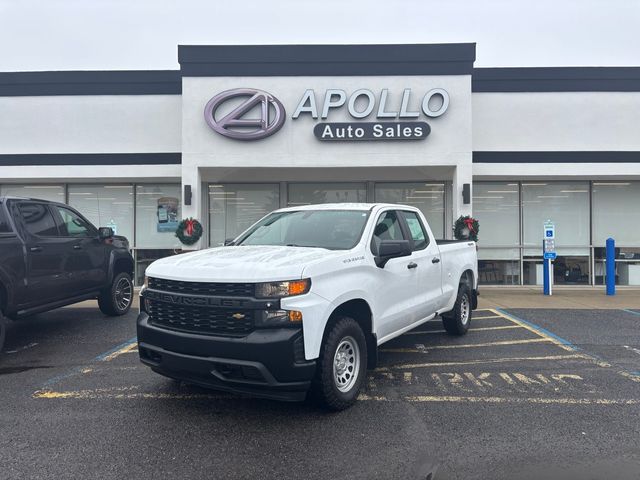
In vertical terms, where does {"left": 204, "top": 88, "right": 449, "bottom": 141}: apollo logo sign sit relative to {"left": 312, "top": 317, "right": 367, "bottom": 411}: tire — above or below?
above

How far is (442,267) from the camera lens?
5922mm

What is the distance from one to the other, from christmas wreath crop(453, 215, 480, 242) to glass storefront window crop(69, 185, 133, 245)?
9.75 metres

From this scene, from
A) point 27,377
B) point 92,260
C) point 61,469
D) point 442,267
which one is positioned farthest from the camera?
point 92,260

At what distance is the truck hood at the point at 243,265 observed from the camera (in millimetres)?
3535

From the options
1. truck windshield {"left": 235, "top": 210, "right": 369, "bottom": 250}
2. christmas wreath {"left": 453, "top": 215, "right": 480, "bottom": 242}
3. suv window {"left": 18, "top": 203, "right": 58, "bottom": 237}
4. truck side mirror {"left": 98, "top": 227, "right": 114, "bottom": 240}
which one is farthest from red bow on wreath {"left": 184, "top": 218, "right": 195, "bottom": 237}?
christmas wreath {"left": 453, "top": 215, "right": 480, "bottom": 242}

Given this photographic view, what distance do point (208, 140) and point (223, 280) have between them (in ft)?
29.5

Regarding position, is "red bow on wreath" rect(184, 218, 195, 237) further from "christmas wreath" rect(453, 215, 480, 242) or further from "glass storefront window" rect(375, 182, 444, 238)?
"christmas wreath" rect(453, 215, 480, 242)

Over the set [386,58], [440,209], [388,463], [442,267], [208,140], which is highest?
[386,58]

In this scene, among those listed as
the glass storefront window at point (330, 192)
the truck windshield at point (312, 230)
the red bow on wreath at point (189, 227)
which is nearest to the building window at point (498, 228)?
the glass storefront window at point (330, 192)

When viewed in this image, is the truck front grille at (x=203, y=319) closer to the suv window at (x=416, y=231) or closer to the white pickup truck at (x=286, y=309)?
the white pickup truck at (x=286, y=309)

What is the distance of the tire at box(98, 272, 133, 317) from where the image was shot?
798cm

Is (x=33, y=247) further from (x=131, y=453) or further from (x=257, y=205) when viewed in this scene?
(x=257, y=205)

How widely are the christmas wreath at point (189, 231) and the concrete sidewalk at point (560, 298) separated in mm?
7221

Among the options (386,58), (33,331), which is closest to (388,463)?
(33,331)
